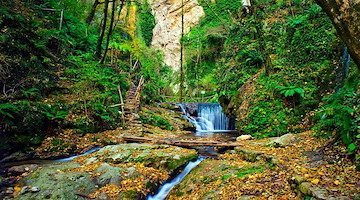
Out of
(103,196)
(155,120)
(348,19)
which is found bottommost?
(103,196)

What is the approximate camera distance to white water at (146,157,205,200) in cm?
462

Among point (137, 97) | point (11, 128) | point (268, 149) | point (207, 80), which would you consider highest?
point (207, 80)

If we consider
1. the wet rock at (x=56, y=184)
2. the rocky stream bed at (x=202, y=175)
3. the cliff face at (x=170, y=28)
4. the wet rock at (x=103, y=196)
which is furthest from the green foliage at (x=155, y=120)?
the cliff face at (x=170, y=28)

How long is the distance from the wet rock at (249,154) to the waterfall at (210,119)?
7014mm

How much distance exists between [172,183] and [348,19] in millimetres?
4757

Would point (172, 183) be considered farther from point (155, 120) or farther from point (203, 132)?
point (203, 132)

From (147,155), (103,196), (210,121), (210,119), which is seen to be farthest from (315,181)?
(210,119)

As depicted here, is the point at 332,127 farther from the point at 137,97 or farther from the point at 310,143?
the point at 137,97

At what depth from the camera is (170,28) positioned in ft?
109

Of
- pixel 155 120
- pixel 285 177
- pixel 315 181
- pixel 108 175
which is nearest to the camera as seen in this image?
pixel 315 181

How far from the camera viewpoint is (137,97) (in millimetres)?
11461

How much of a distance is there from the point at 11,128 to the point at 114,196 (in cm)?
418

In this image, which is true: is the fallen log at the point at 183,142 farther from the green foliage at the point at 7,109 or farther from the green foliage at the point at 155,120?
the green foliage at the point at 7,109

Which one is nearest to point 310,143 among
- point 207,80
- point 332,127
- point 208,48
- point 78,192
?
point 332,127
